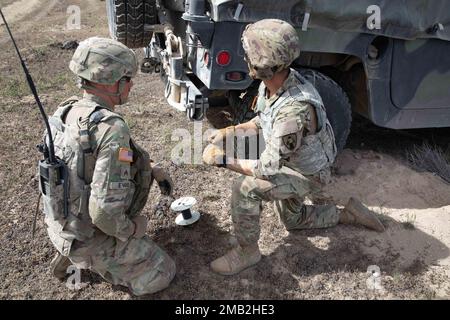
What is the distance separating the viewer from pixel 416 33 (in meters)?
3.55

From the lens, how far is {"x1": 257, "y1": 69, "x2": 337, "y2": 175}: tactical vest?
106 inches

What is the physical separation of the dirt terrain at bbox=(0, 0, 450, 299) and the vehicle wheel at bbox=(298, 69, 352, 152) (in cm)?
44

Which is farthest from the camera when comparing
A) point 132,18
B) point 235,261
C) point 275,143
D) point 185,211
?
point 132,18

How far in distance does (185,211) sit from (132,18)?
6.77 ft

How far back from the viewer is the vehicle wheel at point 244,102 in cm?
390

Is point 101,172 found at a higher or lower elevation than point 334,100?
higher

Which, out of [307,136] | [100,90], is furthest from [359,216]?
[100,90]

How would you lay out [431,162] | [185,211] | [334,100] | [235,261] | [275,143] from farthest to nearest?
[431,162], [334,100], [185,211], [235,261], [275,143]

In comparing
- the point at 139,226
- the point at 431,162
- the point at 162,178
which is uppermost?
the point at 162,178

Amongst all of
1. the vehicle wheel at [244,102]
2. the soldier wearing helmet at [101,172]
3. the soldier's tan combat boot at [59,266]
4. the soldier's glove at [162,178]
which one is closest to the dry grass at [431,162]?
the vehicle wheel at [244,102]

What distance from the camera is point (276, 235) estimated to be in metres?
3.32

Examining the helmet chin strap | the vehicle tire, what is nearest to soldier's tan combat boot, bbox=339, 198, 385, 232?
the helmet chin strap

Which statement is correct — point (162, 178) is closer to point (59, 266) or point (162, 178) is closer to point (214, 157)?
point (214, 157)

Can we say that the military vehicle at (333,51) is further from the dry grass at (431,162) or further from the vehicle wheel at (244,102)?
the dry grass at (431,162)
